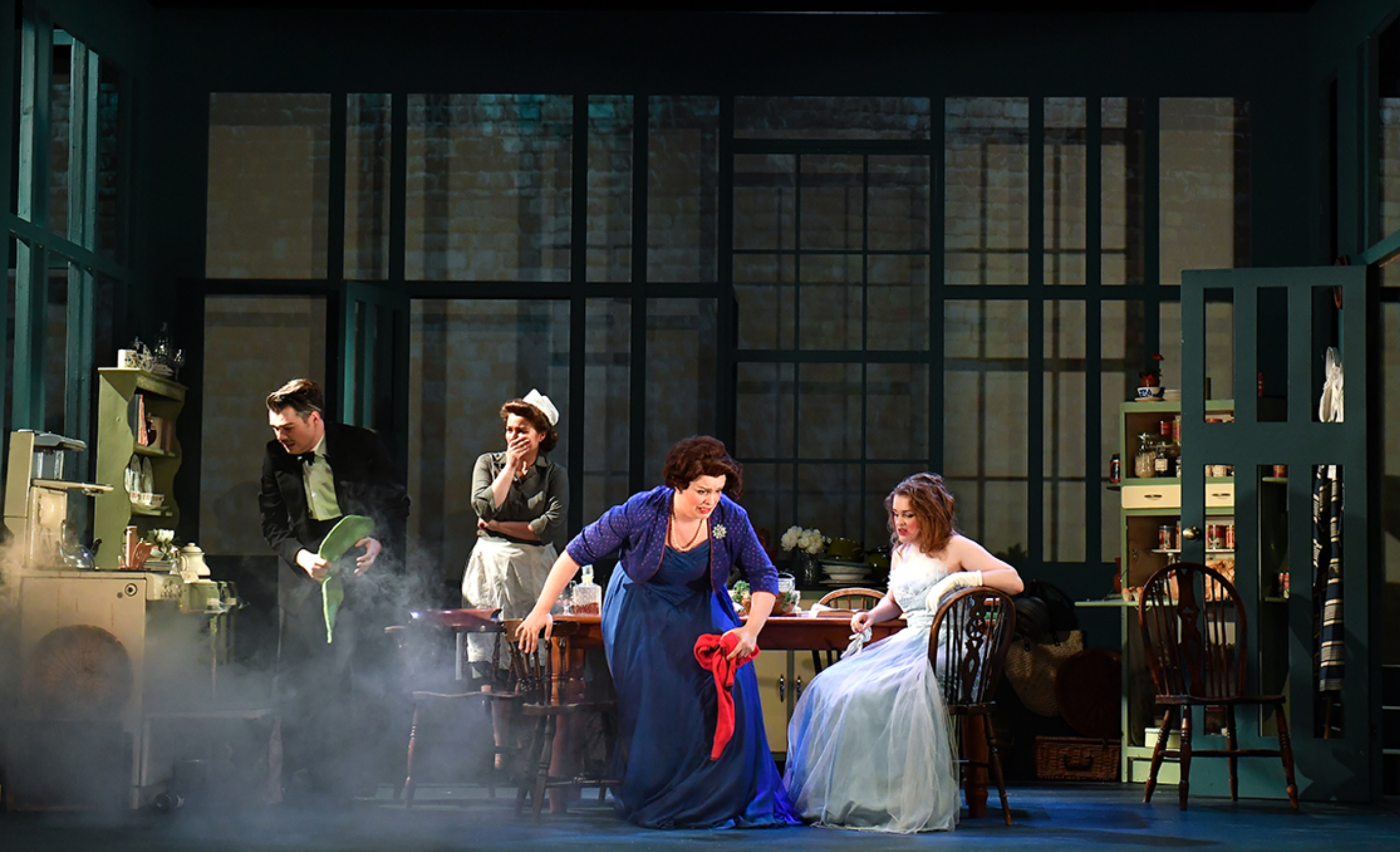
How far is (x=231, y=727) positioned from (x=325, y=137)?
3.45 meters

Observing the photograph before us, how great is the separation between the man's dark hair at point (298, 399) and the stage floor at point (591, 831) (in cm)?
152

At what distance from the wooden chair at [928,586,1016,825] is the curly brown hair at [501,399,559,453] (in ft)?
6.40

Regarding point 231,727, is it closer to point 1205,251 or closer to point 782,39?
point 782,39

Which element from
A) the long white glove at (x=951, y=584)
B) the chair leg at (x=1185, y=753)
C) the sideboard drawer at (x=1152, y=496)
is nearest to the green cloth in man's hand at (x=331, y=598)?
the long white glove at (x=951, y=584)

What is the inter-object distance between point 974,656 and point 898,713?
408mm

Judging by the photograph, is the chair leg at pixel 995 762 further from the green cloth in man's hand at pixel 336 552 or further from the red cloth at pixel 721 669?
the green cloth in man's hand at pixel 336 552

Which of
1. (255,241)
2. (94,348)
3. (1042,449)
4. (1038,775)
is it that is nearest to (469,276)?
(255,241)

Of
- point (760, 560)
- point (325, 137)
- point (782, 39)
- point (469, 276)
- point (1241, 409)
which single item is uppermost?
point (782, 39)

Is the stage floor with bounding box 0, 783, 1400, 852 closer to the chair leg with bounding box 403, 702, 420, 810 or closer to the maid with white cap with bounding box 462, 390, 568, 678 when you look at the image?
the chair leg with bounding box 403, 702, 420, 810

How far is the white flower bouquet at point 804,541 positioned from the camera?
7535 mm

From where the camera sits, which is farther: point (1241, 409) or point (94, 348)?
point (94, 348)

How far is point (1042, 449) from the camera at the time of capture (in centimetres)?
786

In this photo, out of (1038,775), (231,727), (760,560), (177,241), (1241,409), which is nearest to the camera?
(760,560)

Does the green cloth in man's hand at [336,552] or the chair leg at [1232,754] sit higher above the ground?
the green cloth in man's hand at [336,552]
